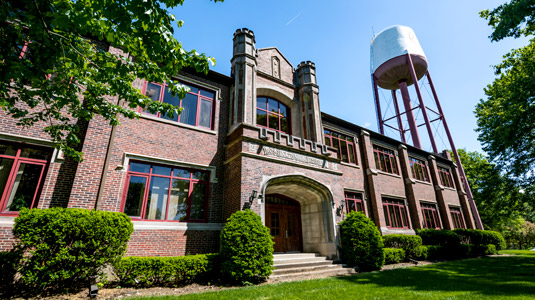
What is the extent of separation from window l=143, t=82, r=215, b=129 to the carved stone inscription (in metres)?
2.93

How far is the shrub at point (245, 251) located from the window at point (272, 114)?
6671 mm

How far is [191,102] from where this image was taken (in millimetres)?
11789

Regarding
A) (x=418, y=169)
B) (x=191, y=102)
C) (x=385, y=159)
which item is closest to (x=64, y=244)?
(x=191, y=102)

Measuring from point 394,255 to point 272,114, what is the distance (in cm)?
1007

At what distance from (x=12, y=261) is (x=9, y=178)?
2.84 meters

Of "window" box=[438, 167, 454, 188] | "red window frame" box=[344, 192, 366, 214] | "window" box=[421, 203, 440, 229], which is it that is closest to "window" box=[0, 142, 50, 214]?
"red window frame" box=[344, 192, 366, 214]

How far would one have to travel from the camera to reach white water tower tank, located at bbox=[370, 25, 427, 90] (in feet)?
82.4

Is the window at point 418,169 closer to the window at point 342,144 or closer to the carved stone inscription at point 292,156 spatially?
the window at point 342,144

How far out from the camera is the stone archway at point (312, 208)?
11416 mm

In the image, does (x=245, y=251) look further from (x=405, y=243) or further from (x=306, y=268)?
(x=405, y=243)

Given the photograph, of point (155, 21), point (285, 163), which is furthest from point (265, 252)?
point (155, 21)

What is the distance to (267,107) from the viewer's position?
47.4 feet

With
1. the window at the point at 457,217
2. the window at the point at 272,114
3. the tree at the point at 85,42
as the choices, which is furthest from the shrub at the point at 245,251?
the window at the point at 457,217

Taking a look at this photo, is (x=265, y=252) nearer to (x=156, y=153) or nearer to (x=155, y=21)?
(x=156, y=153)
